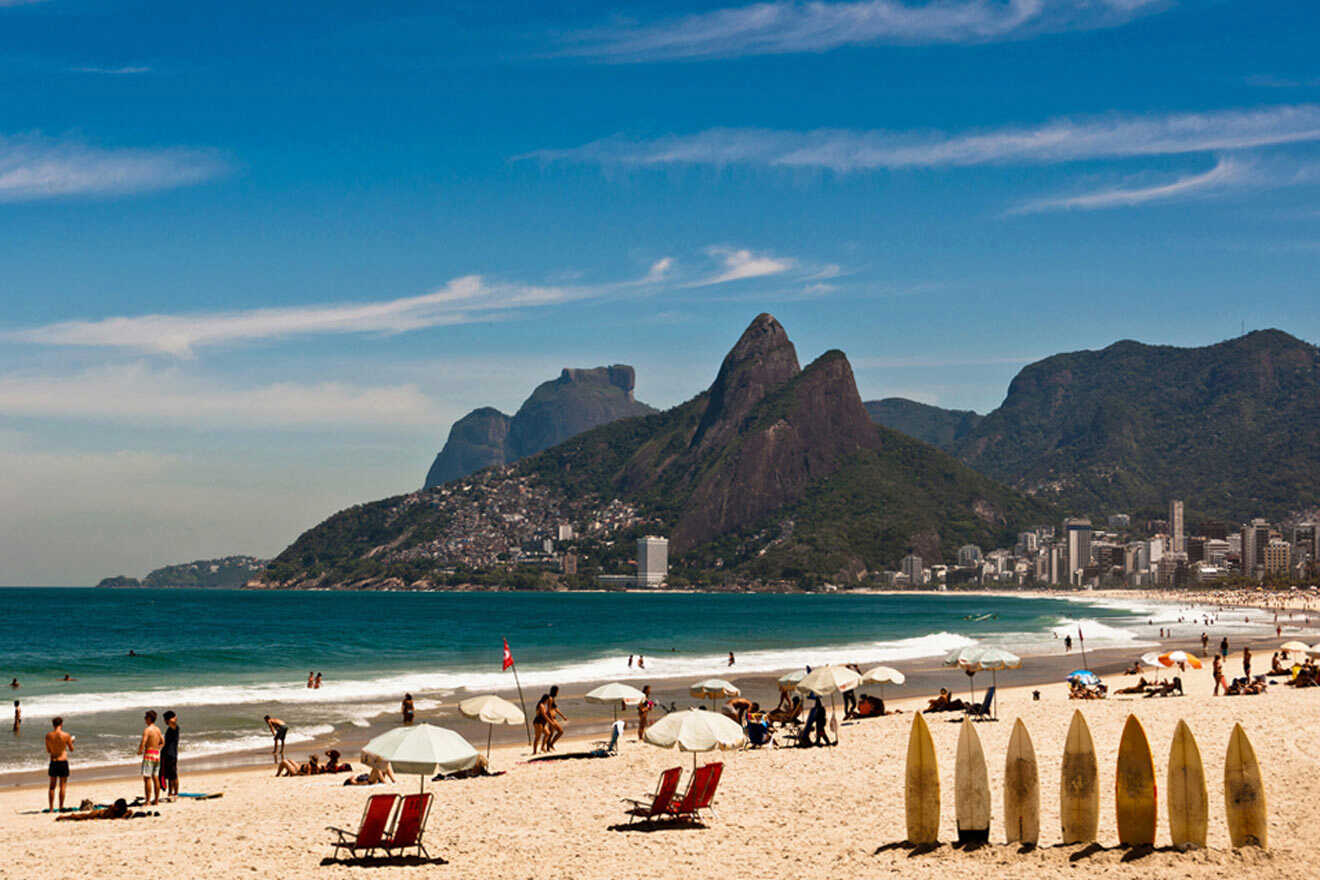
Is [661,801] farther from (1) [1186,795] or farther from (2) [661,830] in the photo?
(1) [1186,795]

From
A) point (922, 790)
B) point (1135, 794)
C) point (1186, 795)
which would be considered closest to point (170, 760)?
point (922, 790)

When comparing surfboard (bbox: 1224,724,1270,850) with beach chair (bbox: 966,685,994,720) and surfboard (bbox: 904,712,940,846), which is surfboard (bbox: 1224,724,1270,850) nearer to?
surfboard (bbox: 904,712,940,846)

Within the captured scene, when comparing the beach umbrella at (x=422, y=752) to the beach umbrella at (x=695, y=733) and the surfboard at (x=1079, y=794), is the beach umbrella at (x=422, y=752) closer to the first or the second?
the beach umbrella at (x=695, y=733)

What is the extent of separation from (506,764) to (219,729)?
942 centimetres

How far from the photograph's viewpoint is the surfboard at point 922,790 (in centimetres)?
1137

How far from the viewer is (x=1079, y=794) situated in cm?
1130

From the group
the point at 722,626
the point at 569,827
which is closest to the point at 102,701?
the point at 569,827

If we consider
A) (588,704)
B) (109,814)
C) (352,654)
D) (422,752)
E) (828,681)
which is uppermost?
(422,752)

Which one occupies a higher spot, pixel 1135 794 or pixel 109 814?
pixel 1135 794

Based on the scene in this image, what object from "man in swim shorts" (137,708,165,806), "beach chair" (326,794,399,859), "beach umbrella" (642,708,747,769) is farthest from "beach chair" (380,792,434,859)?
"man in swim shorts" (137,708,165,806)

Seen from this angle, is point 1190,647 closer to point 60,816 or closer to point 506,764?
point 506,764

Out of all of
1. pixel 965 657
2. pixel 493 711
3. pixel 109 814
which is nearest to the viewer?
pixel 109 814

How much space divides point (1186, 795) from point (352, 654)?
48.4m

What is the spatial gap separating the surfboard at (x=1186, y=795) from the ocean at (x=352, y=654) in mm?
16818
